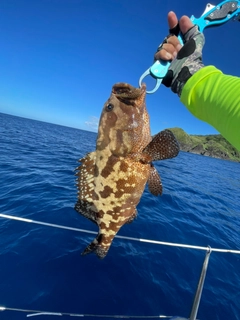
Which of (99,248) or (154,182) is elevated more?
(154,182)

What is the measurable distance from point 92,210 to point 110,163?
795 millimetres

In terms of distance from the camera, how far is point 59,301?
4.62 metres

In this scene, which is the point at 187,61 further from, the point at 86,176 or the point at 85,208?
the point at 85,208

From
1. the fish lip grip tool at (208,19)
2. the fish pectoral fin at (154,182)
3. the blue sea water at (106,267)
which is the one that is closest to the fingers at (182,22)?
the fish lip grip tool at (208,19)

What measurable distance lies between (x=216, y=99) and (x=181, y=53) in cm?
86

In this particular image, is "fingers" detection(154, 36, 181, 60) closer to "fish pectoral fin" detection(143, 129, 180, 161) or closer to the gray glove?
the gray glove

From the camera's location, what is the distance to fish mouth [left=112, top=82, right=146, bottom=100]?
244cm

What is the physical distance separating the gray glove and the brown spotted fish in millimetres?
423

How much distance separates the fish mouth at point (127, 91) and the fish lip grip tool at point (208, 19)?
0.19 meters

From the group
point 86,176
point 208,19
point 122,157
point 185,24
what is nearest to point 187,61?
point 185,24

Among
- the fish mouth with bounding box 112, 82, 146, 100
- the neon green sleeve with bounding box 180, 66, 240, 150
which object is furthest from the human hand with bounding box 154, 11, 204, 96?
the fish mouth with bounding box 112, 82, 146, 100

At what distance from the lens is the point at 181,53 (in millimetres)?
2244

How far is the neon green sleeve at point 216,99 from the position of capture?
1630mm

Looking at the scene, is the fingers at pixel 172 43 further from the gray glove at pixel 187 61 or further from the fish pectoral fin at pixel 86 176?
the fish pectoral fin at pixel 86 176
